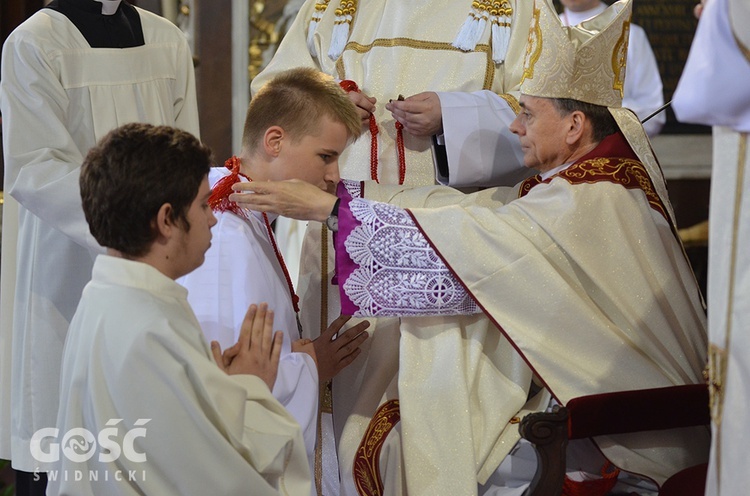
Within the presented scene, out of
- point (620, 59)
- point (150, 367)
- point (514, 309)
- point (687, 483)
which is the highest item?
point (620, 59)

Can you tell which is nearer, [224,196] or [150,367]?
[150,367]

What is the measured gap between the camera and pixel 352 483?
132 inches

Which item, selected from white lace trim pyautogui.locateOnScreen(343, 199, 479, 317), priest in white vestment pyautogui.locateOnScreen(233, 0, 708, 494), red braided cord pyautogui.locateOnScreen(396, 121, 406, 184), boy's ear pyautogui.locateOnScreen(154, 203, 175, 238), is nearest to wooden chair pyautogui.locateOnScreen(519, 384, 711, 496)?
priest in white vestment pyautogui.locateOnScreen(233, 0, 708, 494)

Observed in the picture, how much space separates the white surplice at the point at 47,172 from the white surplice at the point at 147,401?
3.57 ft

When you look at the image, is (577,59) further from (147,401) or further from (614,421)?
(147,401)

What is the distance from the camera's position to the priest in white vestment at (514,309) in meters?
3.09

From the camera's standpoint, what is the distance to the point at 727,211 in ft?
8.11

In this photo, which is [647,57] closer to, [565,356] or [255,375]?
[565,356]

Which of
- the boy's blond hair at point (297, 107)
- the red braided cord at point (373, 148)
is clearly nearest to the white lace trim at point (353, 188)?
the boy's blond hair at point (297, 107)

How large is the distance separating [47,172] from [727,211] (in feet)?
6.70

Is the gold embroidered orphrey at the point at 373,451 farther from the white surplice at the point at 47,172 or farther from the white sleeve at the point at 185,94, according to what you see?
the white sleeve at the point at 185,94

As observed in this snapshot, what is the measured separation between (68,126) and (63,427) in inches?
61.0

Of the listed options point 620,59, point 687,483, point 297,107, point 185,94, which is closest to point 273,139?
point 297,107

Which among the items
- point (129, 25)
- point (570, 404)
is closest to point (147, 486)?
point (570, 404)
